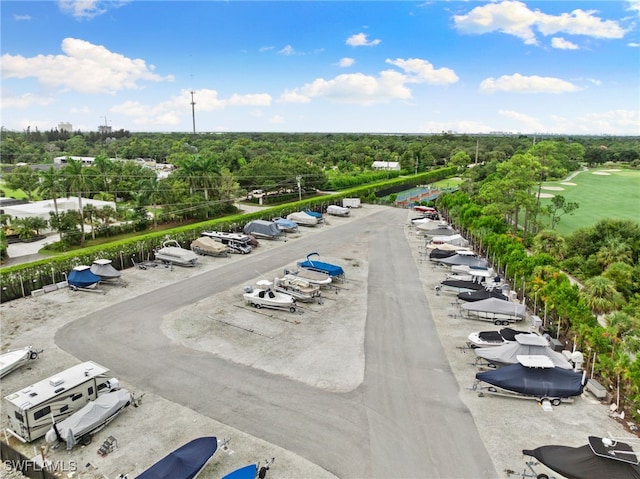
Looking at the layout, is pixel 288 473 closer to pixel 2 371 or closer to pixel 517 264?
pixel 2 371

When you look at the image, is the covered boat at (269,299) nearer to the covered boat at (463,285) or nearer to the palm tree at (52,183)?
the covered boat at (463,285)

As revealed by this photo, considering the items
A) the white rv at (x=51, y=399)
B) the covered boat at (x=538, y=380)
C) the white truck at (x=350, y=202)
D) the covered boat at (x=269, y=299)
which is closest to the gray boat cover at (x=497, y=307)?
→ the covered boat at (x=538, y=380)

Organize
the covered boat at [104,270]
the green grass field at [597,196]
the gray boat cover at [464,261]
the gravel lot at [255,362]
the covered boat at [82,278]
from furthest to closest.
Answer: the green grass field at [597,196] → the gray boat cover at [464,261] → the covered boat at [104,270] → the covered boat at [82,278] → the gravel lot at [255,362]

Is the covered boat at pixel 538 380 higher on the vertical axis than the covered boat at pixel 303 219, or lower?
lower

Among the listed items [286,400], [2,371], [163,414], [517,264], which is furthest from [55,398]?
[517,264]

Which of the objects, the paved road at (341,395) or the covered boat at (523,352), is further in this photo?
the covered boat at (523,352)

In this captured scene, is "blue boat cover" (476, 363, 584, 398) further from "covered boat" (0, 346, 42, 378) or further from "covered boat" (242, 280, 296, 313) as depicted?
"covered boat" (0, 346, 42, 378)

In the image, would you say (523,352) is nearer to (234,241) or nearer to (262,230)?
(234,241)
